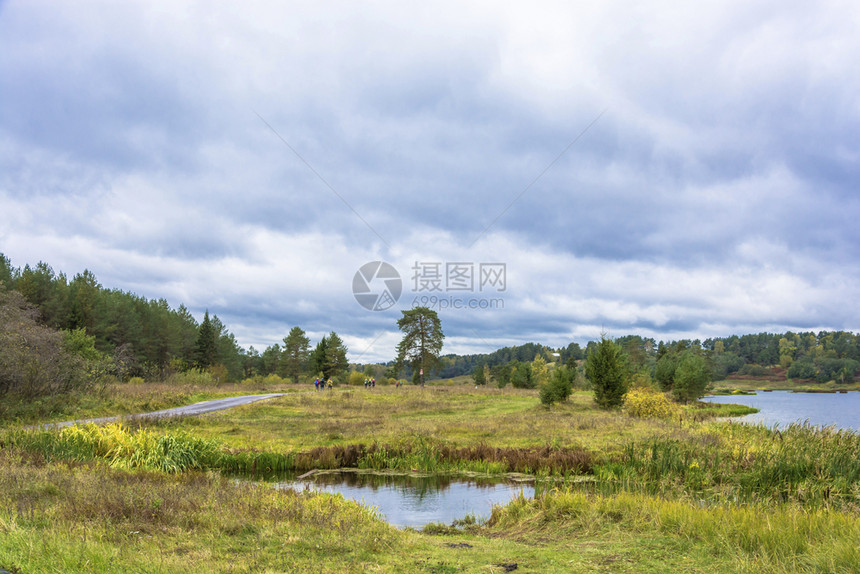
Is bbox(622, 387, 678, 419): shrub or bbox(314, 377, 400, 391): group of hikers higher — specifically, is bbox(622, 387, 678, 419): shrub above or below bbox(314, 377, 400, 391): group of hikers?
above

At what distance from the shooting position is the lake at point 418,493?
12.6m

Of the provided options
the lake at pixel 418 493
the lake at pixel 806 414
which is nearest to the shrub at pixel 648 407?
the lake at pixel 806 414

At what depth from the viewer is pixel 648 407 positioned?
32.9 meters

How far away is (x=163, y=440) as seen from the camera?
55.6ft

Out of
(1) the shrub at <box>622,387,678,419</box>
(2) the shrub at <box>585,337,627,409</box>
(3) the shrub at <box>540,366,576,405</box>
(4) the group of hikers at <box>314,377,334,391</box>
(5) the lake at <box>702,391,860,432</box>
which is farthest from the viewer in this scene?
(4) the group of hikers at <box>314,377,334,391</box>

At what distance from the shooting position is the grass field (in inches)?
255

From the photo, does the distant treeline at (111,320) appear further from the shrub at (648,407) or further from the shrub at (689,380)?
the shrub at (689,380)

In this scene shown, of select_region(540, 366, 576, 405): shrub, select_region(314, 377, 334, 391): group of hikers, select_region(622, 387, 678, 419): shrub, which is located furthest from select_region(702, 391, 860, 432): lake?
select_region(314, 377, 334, 391): group of hikers

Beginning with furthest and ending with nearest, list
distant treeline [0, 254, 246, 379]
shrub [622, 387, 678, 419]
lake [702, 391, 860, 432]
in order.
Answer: distant treeline [0, 254, 246, 379], lake [702, 391, 860, 432], shrub [622, 387, 678, 419]

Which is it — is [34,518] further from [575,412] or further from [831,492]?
[575,412]

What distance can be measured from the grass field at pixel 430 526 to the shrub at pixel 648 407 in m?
12.0

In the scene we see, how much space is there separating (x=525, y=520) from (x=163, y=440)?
1255cm

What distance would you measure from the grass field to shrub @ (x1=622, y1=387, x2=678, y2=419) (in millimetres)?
11957

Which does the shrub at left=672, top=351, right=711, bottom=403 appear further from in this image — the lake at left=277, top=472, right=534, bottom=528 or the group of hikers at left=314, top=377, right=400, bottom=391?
the lake at left=277, top=472, right=534, bottom=528
